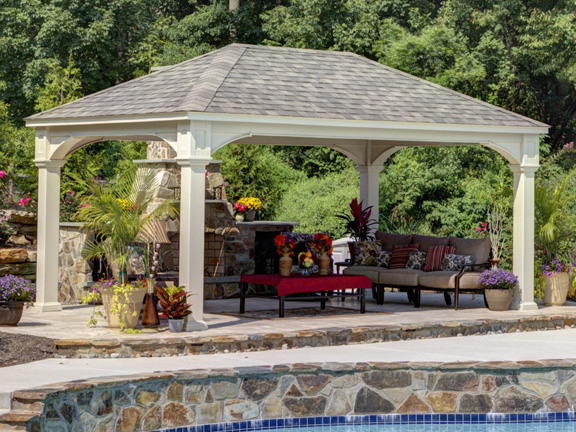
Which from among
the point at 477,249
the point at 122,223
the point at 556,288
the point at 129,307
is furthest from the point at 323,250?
the point at 556,288

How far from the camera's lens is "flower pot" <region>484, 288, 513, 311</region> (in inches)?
525

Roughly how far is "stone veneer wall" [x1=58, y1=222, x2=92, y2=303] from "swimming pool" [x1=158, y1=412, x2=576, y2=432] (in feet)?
20.8

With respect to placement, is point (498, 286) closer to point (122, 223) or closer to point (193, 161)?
point (193, 161)

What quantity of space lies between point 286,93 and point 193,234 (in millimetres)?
2722

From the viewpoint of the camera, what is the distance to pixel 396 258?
14.7 meters

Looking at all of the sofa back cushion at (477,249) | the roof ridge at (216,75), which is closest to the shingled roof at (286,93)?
the roof ridge at (216,75)

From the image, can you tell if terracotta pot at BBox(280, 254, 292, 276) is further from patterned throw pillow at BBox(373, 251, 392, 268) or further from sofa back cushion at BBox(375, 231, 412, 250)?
sofa back cushion at BBox(375, 231, 412, 250)

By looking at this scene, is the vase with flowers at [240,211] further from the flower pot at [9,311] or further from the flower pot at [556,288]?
the flower pot at [9,311]

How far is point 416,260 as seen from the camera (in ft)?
47.3

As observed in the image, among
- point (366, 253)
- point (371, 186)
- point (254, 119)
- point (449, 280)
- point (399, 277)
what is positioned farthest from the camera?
point (371, 186)

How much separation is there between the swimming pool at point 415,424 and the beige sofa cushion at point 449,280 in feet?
14.5

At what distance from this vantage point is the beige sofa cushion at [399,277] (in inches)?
543

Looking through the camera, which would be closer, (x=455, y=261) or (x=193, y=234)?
(x=193, y=234)

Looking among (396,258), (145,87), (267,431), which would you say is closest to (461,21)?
(396,258)
